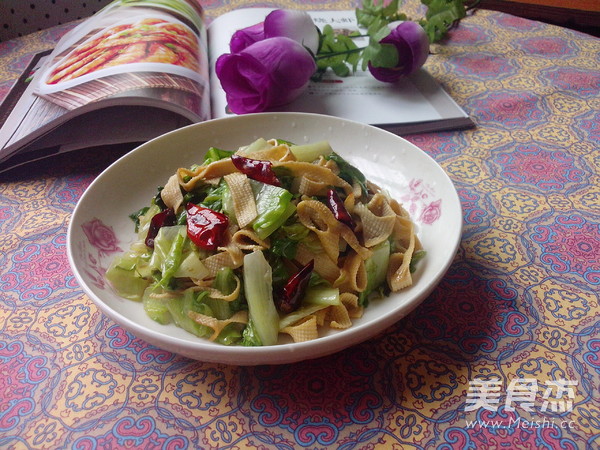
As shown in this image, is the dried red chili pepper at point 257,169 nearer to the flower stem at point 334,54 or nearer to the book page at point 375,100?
the book page at point 375,100

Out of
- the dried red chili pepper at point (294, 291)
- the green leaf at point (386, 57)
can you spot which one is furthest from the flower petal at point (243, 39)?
the dried red chili pepper at point (294, 291)

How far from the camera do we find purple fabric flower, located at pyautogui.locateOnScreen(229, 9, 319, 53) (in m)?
1.78

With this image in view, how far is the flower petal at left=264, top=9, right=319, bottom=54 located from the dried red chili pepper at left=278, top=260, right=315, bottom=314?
1.16 meters

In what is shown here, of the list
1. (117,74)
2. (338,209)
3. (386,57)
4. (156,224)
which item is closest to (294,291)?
(338,209)

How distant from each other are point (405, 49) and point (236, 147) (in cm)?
82

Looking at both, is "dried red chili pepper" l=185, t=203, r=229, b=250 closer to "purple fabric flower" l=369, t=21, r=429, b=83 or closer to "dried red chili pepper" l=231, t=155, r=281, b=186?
"dried red chili pepper" l=231, t=155, r=281, b=186

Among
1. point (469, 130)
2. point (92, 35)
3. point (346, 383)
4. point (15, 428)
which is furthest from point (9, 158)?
point (469, 130)

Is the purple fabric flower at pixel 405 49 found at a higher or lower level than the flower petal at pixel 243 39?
lower

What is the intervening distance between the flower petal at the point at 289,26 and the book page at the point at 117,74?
30 cm

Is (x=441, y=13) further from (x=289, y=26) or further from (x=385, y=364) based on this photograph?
(x=385, y=364)

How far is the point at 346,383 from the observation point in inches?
35.2

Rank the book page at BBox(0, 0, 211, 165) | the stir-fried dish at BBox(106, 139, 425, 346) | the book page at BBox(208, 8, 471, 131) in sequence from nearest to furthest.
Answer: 1. the stir-fried dish at BBox(106, 139, 425, 346)
2. the book page at BBox(0, 0, 211, 165)
3. the book page at BBox(208, 8, 471, 131)

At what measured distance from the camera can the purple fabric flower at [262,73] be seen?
1.59 metres

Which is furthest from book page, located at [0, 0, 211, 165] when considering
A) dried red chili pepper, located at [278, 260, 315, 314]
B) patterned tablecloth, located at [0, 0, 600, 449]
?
dried red chili pepper, located at [278, 260, 315, 314]
